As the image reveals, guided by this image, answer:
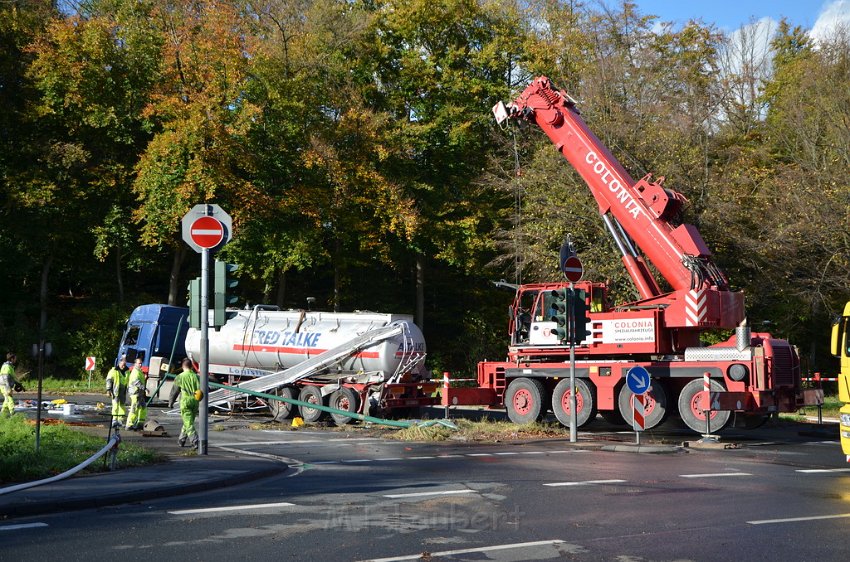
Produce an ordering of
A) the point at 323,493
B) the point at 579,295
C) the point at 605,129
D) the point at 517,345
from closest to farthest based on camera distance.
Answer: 1. the point at 323,493
2. the point at 579,295
3. the point at 517,345
4. the point at 605,129

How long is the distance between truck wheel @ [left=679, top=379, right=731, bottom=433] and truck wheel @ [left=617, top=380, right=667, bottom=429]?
1.31 ft

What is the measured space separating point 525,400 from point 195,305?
32.8 ft

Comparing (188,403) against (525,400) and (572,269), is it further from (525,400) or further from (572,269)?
(525,400)

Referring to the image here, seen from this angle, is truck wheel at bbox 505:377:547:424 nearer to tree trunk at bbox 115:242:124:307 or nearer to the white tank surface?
the white tank surface

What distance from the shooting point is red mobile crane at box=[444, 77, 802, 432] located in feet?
65.7

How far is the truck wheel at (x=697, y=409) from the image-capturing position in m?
19.8

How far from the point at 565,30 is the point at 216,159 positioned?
15.4m

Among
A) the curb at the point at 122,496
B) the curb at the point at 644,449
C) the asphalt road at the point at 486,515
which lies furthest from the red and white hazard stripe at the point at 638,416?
the curb at the point at 122,496

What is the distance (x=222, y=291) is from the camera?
616 inches

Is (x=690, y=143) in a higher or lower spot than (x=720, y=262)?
higher

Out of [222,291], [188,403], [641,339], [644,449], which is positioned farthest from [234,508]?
[641,339]

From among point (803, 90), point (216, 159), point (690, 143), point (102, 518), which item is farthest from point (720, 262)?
point (102, 518)

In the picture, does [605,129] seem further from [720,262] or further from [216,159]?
[216,159]

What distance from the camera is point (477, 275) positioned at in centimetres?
4009
